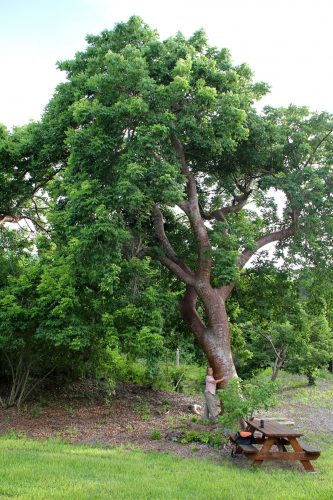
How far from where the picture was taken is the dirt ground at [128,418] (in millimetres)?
9812

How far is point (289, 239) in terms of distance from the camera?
1283cm

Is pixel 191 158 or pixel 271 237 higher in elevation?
pixel 191 158

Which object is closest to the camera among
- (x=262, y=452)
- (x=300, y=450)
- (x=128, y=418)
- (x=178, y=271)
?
(x=262, y=452)

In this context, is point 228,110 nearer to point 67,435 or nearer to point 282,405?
point 67,435

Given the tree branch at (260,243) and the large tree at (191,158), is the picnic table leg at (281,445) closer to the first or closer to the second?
the large tree at (191,158)

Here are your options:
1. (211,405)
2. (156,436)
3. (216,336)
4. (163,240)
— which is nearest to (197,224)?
(163,240)

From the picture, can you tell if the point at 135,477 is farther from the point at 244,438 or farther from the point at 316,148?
the point at 316,148

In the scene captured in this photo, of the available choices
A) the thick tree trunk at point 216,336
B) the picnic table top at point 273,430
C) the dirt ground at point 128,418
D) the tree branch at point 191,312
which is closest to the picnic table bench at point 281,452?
the picnic table top at point 273,430

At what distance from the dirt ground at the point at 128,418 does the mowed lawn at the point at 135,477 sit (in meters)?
0.95

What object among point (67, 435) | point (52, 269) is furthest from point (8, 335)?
point (67, 435)

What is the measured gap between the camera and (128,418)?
1225 centimetres

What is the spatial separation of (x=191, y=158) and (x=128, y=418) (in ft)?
22.0

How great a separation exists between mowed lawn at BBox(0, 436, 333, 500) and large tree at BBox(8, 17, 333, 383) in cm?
333

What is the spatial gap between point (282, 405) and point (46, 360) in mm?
7911
